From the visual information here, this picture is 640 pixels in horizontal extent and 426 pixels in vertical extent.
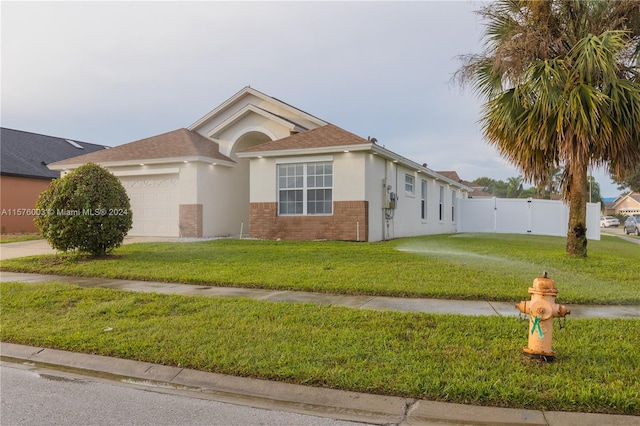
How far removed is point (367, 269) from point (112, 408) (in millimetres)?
6315

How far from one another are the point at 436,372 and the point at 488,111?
9.38 meters

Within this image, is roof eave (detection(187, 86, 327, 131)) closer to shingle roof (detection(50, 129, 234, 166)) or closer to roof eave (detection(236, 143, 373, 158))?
shingle roof (detection(50, 129, 234, 166))

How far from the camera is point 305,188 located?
1596 cm

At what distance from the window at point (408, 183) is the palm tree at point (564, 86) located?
7.20 m

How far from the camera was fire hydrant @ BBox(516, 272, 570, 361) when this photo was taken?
156 inches

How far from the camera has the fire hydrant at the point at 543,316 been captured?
3.96m

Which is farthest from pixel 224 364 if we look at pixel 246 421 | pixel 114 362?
pixel 114 362

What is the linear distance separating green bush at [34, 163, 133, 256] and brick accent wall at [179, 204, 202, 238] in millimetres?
5790

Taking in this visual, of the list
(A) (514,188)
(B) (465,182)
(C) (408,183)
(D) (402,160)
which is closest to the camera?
(D) (402,160)

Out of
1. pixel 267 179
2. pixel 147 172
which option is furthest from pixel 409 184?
pixel 147 172

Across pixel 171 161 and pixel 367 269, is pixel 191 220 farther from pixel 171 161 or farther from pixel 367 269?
pixel 367 269

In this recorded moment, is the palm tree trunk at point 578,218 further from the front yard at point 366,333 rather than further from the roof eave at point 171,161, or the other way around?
the roof eave at point 171,161

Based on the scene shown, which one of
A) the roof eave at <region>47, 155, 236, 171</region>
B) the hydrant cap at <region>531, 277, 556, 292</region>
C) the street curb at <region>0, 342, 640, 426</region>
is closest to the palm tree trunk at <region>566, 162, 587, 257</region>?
the hydrant cap at <region>531, 277, 556, 292</region>

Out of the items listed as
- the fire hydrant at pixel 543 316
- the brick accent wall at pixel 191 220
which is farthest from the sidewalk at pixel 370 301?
the brick accent wall at pixel 191 220
